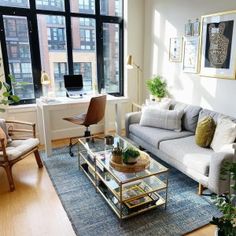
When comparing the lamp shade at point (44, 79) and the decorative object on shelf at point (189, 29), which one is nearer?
the decorative object on shelf at point (189, 29)

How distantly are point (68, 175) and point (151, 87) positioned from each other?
2.03m

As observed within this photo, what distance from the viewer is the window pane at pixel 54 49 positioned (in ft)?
12.5

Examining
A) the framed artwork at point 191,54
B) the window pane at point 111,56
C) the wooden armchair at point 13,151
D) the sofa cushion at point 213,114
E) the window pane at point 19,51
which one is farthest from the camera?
the window pane at point 111,56

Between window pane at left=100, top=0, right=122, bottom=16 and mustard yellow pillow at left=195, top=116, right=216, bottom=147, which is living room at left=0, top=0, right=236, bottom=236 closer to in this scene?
window pane at left=100, top=0, right=122, bottom=16

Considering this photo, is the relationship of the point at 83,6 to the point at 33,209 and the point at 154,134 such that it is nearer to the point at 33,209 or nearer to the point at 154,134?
the point at 154,134

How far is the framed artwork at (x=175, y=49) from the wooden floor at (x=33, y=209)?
2.55 meters

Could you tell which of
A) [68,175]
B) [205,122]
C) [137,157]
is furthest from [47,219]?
[205,122]

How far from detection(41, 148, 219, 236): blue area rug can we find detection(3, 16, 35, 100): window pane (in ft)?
5.85

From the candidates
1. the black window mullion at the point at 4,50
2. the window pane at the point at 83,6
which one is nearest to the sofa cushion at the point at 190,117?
the window pane at the point at 83,6

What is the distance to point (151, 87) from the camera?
13.0 feet

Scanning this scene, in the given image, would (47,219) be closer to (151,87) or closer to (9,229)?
(9,229)

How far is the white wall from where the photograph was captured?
2.99m

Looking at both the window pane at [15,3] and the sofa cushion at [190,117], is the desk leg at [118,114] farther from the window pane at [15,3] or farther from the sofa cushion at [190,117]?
the window pane at [15,3]

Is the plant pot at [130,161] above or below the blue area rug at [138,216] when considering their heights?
above
